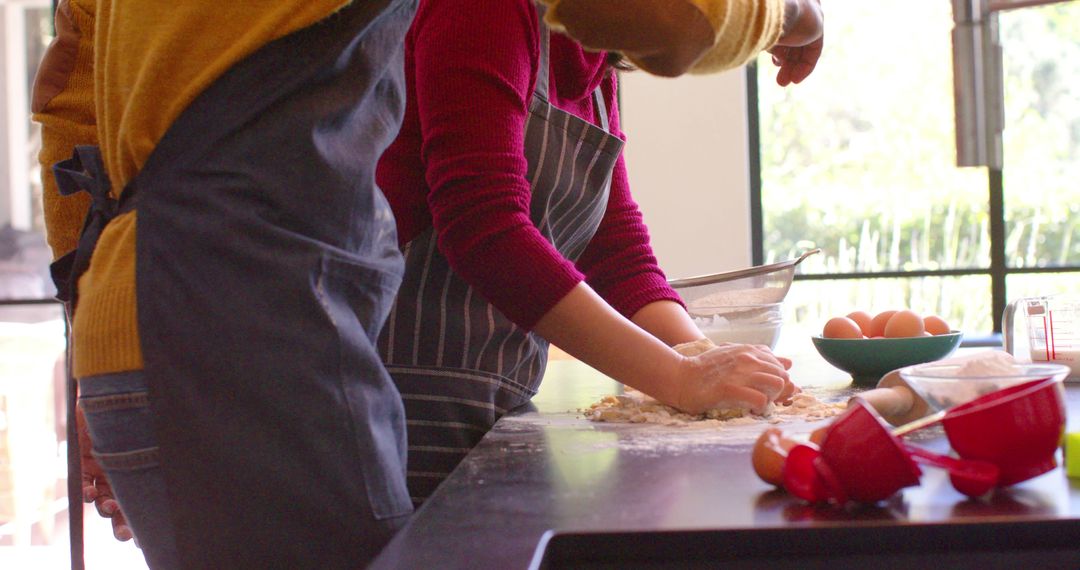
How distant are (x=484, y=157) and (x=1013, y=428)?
590 millimetres

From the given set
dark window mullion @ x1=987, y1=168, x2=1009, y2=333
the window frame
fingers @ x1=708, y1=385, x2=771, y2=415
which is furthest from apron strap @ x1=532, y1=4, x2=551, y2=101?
dark window mullion @ x1=987, y1=168, x2=1009, y2=333

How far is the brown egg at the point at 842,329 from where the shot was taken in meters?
1.41

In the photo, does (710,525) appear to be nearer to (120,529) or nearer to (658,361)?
(658,361)

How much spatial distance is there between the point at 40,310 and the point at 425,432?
133 inches

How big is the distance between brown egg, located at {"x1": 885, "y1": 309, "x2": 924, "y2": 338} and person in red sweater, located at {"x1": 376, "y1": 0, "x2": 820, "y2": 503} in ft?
1.20

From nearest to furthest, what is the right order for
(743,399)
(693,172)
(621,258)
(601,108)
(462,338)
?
1. (743,399)
2. (462,338)
3. (601,108)
4. (621,258)
5. (693,172)

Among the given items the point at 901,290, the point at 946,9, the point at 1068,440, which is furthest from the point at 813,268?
the point at 1068,440

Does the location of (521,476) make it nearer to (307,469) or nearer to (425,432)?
(307,469)

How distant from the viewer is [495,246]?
3.51ft

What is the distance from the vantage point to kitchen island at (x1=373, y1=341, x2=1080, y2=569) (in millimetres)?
596

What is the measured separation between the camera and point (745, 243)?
3.66 meters

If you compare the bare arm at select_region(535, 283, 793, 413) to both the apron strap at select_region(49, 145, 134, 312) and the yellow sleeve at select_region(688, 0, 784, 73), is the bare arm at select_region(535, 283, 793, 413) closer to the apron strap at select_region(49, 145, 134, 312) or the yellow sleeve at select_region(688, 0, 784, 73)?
the yellow sleeve at select_region(688, 0, 784, 73)

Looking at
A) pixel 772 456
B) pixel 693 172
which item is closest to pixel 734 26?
pixel 772 456

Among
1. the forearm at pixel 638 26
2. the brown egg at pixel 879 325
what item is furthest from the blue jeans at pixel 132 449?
the brown egg at pixel 879 325
